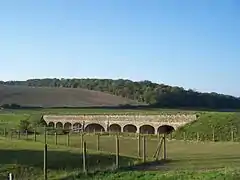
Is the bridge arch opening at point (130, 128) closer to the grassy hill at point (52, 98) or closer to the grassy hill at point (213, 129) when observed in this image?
the grassy hill at point (213, 129)

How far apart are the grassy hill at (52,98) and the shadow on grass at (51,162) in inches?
4837

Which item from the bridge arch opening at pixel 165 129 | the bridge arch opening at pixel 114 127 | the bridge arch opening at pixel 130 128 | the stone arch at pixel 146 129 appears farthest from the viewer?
the bridge arch opening at pixel 114 127

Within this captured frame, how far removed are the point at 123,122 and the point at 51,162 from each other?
66717 mm

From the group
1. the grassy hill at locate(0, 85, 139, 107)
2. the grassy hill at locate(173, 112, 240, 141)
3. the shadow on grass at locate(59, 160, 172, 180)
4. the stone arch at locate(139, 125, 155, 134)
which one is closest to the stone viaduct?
the stone arch at locate(139, 125, 155, 134)

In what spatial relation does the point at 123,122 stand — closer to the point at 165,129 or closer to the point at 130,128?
the point at 130,128

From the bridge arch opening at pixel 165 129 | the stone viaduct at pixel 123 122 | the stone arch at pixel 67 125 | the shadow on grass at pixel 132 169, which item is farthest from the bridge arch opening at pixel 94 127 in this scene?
the shadow on grass at pixel 132 169

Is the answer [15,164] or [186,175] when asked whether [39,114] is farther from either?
[186,175]

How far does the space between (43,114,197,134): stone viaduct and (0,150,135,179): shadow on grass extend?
165 ft

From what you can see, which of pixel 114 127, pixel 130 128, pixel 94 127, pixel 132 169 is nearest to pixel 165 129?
pixel 130 128

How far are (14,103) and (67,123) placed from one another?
49.8 meters

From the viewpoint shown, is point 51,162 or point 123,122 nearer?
point 51,162

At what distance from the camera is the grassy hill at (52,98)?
521 feet

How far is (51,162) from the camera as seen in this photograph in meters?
30.3

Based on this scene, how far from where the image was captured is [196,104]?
182000 mm
